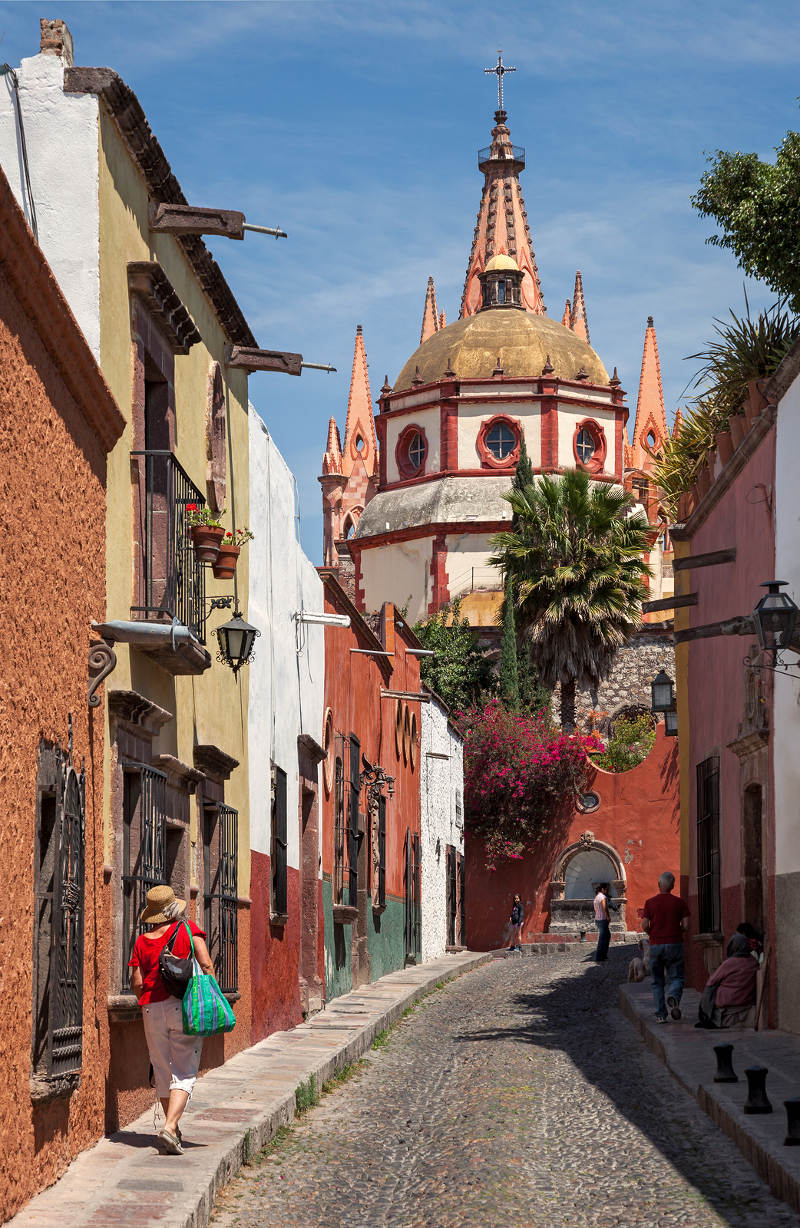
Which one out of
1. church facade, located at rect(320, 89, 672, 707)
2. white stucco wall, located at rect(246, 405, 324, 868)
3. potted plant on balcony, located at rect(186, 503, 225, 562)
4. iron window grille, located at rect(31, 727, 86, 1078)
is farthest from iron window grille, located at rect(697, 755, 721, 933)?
church facade, located at rect(320, 89, 672, 707)

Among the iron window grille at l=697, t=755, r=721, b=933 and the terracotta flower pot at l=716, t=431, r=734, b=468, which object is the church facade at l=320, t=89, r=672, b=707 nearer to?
the iron window grille at l=697, t=755, r=721, b=933

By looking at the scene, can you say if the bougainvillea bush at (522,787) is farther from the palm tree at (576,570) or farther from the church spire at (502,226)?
the church spire at (502,226)

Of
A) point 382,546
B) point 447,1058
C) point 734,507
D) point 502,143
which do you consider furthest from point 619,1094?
point 502,143

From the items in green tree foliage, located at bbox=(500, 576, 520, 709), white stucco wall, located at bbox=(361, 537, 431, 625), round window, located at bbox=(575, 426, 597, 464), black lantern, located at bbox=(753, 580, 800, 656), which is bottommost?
black lantern, located at bbox=(753, 580, 800, 656)

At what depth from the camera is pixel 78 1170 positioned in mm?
8062

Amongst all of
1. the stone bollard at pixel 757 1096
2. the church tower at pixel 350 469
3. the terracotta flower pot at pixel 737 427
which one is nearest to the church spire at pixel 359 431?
the church tower at pixel 350 469

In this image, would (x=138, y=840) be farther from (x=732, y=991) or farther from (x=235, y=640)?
(x=732, y=991)

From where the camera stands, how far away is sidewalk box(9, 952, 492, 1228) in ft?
Result: 23.1

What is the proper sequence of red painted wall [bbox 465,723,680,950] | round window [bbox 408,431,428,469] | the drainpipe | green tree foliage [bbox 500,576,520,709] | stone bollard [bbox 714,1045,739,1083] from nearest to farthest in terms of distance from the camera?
the drainpipe, stone bollard [bbox 714,1045,739,1083], red painted wall [bbox 465,723,680,950], green tree foliage [bbox 500,576,520,709], round window [bbox 408,431,428,469]

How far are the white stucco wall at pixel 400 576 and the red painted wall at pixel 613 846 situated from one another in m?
14.5

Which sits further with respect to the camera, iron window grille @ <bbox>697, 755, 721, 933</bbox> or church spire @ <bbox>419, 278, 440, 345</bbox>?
church spire @ <bbox>419, 278, 440, 345</bbox>

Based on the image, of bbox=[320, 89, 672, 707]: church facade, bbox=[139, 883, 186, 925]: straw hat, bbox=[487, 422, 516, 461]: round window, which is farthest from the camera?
bbox=[487, 422, 516, 461]: round window

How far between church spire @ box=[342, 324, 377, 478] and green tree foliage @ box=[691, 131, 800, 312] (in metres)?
51.4

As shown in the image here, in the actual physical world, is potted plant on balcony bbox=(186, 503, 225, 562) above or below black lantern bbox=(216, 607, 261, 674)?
above
